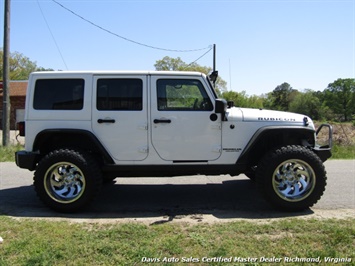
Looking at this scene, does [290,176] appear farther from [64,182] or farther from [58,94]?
[58,94]

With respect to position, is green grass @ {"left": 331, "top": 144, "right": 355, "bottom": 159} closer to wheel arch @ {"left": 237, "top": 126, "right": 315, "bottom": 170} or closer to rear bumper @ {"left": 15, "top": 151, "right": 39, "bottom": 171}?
wheel arch @ {"left": 237, "top": 126, "right": 315, "bottom": 170}

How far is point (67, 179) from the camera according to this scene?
16.1ft

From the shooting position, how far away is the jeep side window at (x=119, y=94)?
4.90 meters

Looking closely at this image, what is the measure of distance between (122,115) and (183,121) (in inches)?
35.5

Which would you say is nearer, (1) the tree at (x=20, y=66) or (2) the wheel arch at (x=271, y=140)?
(2) the wheel arch at (x=271, y=140)

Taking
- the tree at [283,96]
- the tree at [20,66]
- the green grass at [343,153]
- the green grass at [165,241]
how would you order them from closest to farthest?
1. the green grass at [165,241]
2. the green grass at [343,153]
3. the tree at [20,66]
4. the tree at [283,96]

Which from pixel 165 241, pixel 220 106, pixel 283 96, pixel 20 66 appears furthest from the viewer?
pixel 283 96

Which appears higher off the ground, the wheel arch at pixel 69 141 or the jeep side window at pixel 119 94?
the jeep side window at pixel 119 94

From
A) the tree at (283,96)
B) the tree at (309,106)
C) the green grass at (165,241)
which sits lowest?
the green grass at (165,241)

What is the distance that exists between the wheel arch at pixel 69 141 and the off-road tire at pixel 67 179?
188mm

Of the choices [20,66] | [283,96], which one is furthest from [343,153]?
[283,96]

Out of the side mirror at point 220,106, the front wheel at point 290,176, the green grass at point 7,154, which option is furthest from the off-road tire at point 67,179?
the green grass at point 7,154

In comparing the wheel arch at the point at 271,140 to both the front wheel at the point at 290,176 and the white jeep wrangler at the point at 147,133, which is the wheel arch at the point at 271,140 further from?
the front wheel at the point at 290,176

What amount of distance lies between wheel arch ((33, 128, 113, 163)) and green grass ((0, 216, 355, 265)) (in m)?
1.14
